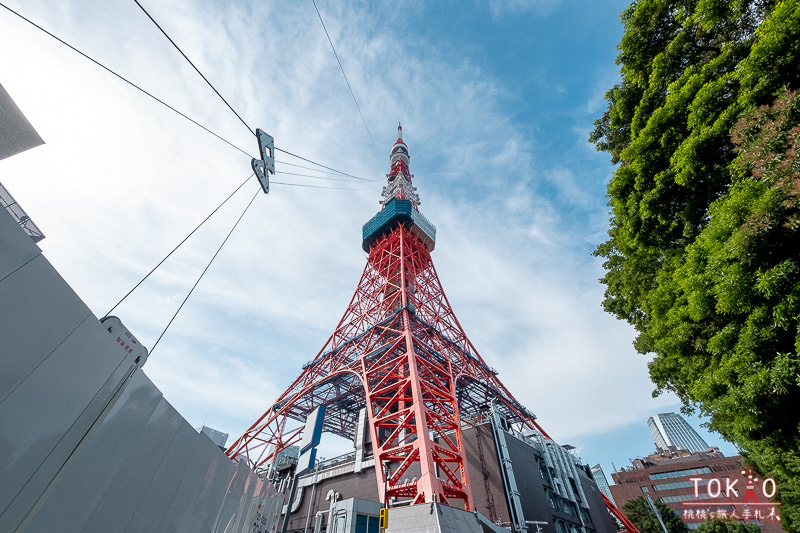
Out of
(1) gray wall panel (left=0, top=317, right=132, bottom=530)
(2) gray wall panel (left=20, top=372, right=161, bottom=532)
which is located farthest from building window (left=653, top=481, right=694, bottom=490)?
(1) gray wall panel (left=0, top=317, right=132, bottom=530)

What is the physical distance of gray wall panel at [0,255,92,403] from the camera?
230 centimetres

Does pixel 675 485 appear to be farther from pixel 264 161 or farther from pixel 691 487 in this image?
pixel 264 161

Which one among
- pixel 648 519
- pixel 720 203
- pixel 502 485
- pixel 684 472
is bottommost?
pixel 502 485

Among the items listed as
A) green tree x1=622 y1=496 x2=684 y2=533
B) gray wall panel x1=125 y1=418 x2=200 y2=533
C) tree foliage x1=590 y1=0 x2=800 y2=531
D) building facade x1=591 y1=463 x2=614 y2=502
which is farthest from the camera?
building facade x1=591 y1=463 x2=614 y2=502

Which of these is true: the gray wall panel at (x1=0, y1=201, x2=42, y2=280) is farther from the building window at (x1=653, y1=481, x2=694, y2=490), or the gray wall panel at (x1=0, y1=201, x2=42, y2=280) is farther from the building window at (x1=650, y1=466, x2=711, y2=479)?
the building window at (x1=650, y1=466, x2=711, y2=479)

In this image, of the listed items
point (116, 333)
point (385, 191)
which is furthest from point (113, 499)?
point (385, 191)

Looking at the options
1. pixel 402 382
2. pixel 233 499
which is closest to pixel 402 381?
pixel 402 382

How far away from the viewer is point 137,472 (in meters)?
3.34

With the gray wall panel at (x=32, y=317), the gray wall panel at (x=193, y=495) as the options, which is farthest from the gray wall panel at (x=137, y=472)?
the gray wall panel at (x=32, y=317)

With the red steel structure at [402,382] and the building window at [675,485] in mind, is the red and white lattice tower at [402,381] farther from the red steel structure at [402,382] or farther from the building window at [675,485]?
the building window at [675,485]

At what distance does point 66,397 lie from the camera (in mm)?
2688

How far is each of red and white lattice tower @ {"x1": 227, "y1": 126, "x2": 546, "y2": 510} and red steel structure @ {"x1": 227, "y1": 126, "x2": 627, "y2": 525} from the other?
75 mm

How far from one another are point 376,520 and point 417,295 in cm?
2048

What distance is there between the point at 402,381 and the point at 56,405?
61.9ft
